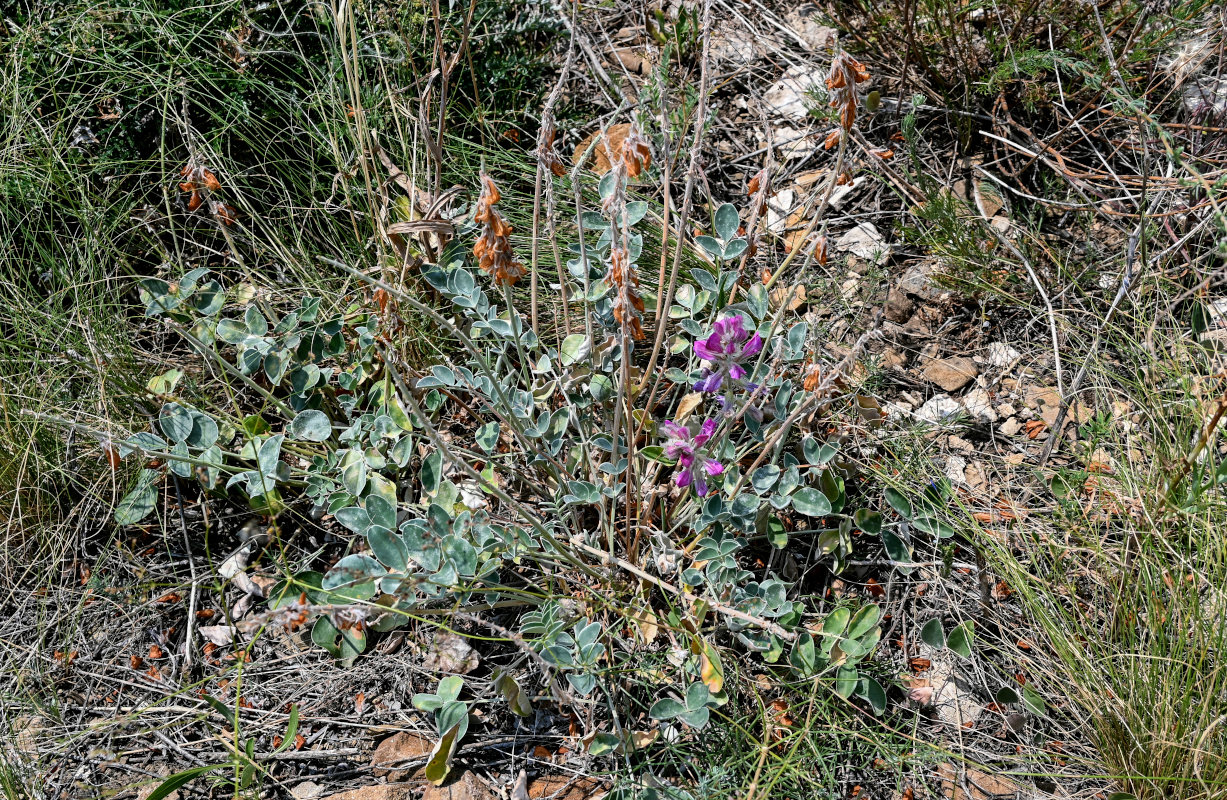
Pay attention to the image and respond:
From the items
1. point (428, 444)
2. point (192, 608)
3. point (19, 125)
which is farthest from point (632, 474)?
point (19, 125)

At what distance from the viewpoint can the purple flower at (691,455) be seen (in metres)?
1.54

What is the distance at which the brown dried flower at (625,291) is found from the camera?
4.18 ft

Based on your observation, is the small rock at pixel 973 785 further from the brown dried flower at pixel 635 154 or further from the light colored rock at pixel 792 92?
the light colored rock at pixel 792 92

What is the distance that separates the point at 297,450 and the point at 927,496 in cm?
129

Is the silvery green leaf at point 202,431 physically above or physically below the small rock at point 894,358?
below

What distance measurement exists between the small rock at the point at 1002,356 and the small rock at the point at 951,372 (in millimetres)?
49

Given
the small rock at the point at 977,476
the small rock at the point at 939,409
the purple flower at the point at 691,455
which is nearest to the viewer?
the purple flower at the point at 691,455

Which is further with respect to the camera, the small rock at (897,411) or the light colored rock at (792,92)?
the light colored rock at (792,92)

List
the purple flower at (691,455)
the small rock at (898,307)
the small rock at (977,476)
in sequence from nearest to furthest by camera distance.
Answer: the purple flower at (691,455) < the small rock at (977,476) < the small rock at (898,307)

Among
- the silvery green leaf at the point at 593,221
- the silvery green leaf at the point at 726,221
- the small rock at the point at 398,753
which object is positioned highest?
the silvery green leaf at the point at 726,221

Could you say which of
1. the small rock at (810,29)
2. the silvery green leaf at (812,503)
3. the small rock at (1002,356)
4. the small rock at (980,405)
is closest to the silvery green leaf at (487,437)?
the silvery green leaf at (812,503)

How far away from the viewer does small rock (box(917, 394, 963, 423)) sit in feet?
6.92

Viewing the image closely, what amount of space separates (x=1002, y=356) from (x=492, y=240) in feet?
4.55

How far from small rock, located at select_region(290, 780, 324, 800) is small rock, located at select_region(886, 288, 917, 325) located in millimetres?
1645
